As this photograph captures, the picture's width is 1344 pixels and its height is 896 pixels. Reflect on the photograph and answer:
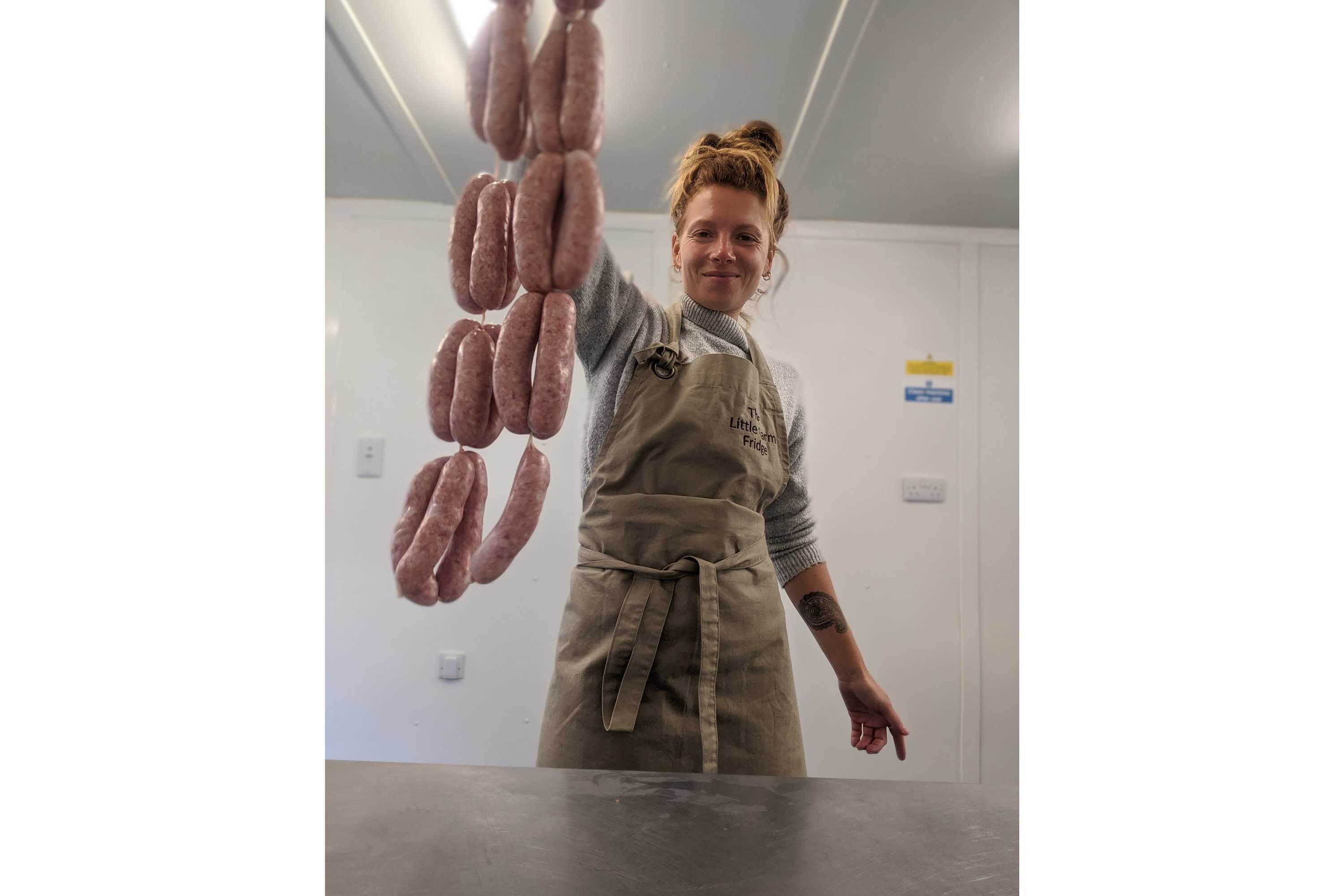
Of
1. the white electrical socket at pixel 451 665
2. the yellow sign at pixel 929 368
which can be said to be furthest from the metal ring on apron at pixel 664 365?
the white electrical socket at pixel 451 665

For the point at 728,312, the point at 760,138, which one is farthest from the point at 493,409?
the point at 760,138

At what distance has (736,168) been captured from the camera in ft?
2.37

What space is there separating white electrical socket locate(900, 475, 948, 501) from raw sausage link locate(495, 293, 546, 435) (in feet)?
2.58

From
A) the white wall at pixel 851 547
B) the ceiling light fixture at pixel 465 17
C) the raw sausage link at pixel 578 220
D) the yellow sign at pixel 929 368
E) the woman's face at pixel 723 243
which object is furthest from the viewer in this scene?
the yellow sign at pixel 929 368

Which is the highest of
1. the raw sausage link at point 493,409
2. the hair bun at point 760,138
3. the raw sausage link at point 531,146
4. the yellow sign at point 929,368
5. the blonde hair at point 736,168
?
the hair bun at point 760,138

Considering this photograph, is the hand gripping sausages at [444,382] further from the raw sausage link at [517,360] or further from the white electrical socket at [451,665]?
the white electrical socket at [451,665]

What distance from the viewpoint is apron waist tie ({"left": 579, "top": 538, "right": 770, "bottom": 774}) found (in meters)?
0.77

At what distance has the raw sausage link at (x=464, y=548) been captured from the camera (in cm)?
48

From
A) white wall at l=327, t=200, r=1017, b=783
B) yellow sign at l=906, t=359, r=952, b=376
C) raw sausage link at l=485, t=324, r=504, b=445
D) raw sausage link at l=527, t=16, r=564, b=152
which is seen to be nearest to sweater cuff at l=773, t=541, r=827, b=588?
white wall at l=327, t=200, r=1017, b=783

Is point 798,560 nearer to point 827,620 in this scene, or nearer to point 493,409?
point 827,620

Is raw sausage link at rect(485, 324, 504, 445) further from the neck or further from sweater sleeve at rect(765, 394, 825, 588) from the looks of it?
sweater sleeve at rect(765, 394, 825, 588)

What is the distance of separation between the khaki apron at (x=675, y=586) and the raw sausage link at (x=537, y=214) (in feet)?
1.03
